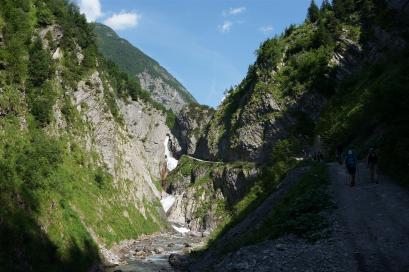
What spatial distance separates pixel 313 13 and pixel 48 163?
86998mm

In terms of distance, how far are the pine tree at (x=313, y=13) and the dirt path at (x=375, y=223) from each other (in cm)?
9078

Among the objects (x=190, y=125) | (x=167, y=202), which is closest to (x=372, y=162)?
(x=167, y=202)

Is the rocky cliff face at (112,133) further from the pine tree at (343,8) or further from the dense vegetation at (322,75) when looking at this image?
the pine tree at (343,8)

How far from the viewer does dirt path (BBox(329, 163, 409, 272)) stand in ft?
44.9

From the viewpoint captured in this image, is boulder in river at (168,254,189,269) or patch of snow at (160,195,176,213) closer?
boulder in river at (168,254,189,269)

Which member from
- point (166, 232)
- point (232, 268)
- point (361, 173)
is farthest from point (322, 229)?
point (166, 232)

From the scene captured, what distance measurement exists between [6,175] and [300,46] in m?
77.3

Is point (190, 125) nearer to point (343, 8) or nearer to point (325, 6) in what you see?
point (325, 6)

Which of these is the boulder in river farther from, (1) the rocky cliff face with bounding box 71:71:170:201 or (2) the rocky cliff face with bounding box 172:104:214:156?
(2) the rocky cliff face with bounding box 172:104:214:156

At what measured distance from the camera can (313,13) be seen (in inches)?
4254

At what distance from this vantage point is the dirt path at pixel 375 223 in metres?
13.7

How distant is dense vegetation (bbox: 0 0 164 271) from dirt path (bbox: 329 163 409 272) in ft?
75.9

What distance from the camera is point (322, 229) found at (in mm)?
17266

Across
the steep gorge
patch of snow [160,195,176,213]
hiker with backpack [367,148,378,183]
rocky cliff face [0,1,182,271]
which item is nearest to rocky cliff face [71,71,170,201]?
rocky cliff face [0,1,182,271]
